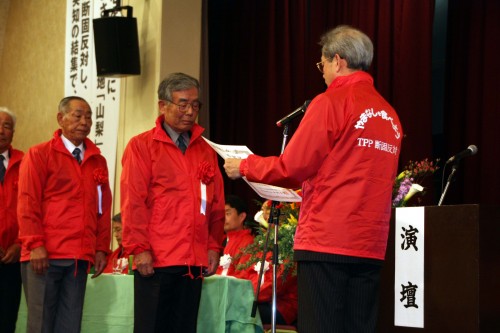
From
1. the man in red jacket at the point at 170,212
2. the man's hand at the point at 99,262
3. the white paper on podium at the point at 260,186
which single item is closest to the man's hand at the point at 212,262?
the man in red jacket at the point at 170,212

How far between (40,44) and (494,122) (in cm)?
487

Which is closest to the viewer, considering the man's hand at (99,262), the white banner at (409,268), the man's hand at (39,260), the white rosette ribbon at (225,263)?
the white banner at (409,268)

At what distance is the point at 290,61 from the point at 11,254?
11.0ft

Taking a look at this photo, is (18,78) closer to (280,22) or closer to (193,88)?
(280,22)

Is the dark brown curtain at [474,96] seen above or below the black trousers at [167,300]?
above

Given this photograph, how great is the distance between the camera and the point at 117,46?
6.15 metres

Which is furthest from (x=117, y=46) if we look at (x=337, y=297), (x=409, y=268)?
(x=337, y=297)

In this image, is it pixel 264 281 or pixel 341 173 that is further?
pixel 264 281

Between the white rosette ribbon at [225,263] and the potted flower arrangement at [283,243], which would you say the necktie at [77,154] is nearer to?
the potted flower arrangement at [283,243]

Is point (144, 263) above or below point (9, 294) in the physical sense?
above

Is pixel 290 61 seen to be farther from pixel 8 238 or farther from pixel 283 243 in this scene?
pixel 8 238

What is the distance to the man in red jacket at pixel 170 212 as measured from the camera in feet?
10.7

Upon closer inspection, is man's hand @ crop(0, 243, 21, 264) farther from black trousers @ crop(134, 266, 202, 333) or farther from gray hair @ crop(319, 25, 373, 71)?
gray hair @ crop(319, 25, 373, 71)

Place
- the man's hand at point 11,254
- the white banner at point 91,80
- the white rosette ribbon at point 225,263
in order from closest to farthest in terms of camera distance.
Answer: the man's hand at point 11,254
the white rosette ribbon at point 225,263
the white banner at point 91,80
